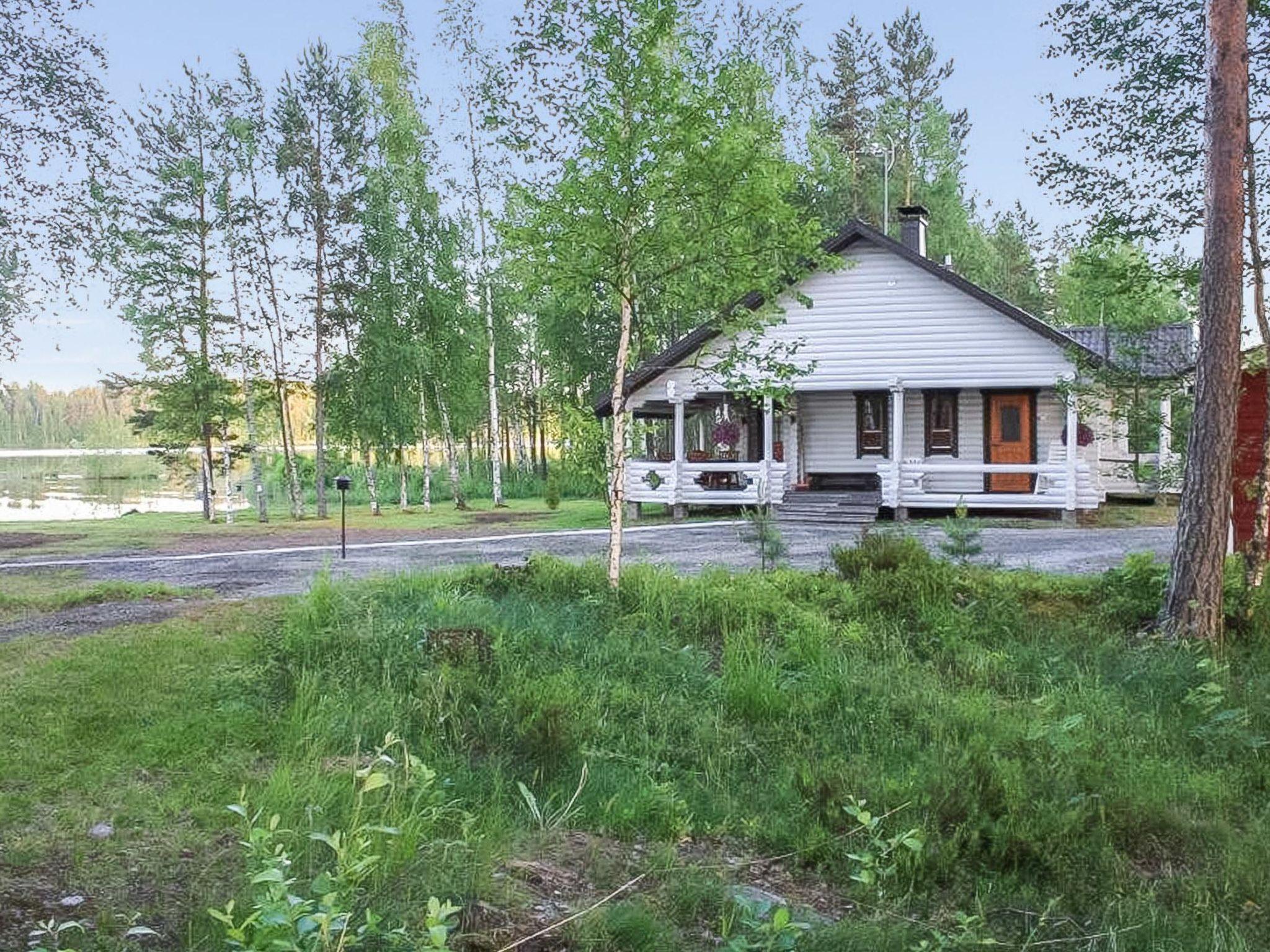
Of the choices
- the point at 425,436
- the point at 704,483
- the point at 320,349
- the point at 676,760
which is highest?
the point at 320,349

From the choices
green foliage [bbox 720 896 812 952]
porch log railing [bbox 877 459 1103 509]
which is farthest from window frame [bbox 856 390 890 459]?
green foliage [bbox 720 896 812 952]

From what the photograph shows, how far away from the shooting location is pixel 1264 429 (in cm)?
820

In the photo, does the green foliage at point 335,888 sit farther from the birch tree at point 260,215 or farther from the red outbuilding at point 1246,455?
the birch tree at point 260,215

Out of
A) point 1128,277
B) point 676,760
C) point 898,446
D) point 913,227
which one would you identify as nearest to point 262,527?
point 898,446

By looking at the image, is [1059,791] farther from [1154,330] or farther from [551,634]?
[1154,330]

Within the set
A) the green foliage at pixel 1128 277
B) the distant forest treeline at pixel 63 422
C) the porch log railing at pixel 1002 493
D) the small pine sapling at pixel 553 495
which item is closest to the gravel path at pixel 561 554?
the porch log railing at pixel 1002 493

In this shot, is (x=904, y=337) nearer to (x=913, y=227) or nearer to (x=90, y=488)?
(x=913, y=227)

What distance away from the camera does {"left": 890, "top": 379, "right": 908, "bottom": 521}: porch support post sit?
17.8 m

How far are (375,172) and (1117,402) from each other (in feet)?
62.8

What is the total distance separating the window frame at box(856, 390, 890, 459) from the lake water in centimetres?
2008

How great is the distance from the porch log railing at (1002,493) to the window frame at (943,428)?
150 cm

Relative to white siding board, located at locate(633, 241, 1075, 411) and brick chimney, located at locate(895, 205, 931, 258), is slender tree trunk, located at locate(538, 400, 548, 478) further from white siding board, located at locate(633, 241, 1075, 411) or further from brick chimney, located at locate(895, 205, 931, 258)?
brick chimney, located at locate(895, 205, 931, 258)

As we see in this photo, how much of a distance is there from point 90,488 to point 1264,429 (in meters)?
48.9

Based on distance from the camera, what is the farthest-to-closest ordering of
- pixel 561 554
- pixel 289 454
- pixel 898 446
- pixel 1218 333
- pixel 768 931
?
pixel 289 454
pixel 898 446
pixel 561 554
pixel 1218 333
pixel 768 931
